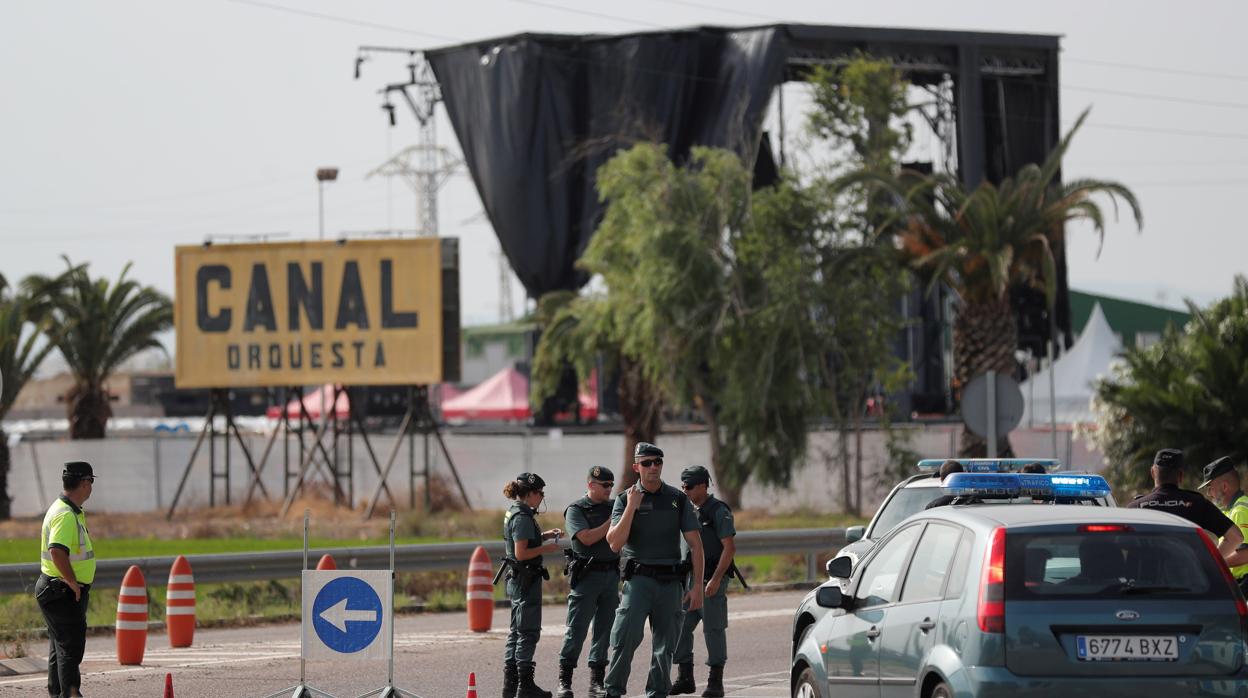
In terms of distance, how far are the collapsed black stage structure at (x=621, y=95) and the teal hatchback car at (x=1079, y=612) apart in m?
44.4

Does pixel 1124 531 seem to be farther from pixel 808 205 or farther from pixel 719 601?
pixel 808 205

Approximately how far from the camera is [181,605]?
1789 centimetres

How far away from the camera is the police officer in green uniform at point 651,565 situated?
1167 cm

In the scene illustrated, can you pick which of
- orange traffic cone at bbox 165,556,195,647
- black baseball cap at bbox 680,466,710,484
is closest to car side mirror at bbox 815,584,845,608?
black baseball cap at bbox 680,466,710,484

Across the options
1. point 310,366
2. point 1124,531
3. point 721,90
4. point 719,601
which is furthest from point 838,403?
point 1124,531

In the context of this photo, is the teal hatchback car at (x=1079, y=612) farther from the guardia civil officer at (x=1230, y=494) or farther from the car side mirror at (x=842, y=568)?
the guardia civil officer at (x=1230, y=494)

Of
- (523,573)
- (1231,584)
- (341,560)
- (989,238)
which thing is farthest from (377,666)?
(989,238)

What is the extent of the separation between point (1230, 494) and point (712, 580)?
3640mm

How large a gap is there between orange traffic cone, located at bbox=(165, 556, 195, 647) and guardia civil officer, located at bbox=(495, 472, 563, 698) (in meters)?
5.51

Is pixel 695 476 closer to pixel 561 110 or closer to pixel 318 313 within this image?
pixel 318 313

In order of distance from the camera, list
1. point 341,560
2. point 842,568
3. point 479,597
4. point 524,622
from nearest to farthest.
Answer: point 842,568
point 524,622
point 479,597
point 341,560

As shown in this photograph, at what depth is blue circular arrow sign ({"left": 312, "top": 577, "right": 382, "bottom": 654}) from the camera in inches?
472

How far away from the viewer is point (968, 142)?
5662 centimetres

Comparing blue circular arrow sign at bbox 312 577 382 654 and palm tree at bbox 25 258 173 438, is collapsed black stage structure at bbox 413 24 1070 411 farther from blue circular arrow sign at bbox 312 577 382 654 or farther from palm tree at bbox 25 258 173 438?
blue circular arrow sign at bbox 312 577 382 654
